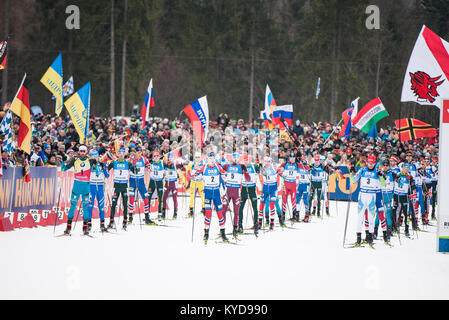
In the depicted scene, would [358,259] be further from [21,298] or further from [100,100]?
[100,100]

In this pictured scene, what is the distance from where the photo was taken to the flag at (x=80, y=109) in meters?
18.3

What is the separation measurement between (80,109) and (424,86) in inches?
384

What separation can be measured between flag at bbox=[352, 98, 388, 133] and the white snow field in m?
6.89

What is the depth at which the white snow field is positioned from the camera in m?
9.66

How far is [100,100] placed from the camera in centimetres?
5322

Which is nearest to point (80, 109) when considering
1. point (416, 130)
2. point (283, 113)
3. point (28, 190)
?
point (28, 190)

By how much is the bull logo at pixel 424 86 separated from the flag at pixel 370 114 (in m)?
9.62

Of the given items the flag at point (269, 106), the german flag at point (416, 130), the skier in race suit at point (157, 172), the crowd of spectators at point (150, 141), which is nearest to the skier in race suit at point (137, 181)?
the skier in race suit at point (157, 172)

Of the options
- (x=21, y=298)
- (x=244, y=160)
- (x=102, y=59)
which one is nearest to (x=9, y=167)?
(x=244, y=160)

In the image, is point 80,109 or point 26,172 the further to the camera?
point 80,109

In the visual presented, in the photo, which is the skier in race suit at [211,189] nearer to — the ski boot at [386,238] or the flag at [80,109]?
the ski boot at [386,238]

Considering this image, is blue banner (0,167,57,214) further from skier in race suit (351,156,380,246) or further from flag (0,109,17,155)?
skier in race suit (351,156,380,246)

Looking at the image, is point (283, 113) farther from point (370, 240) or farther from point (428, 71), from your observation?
point (428, 71)

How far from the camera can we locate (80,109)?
18.5m
